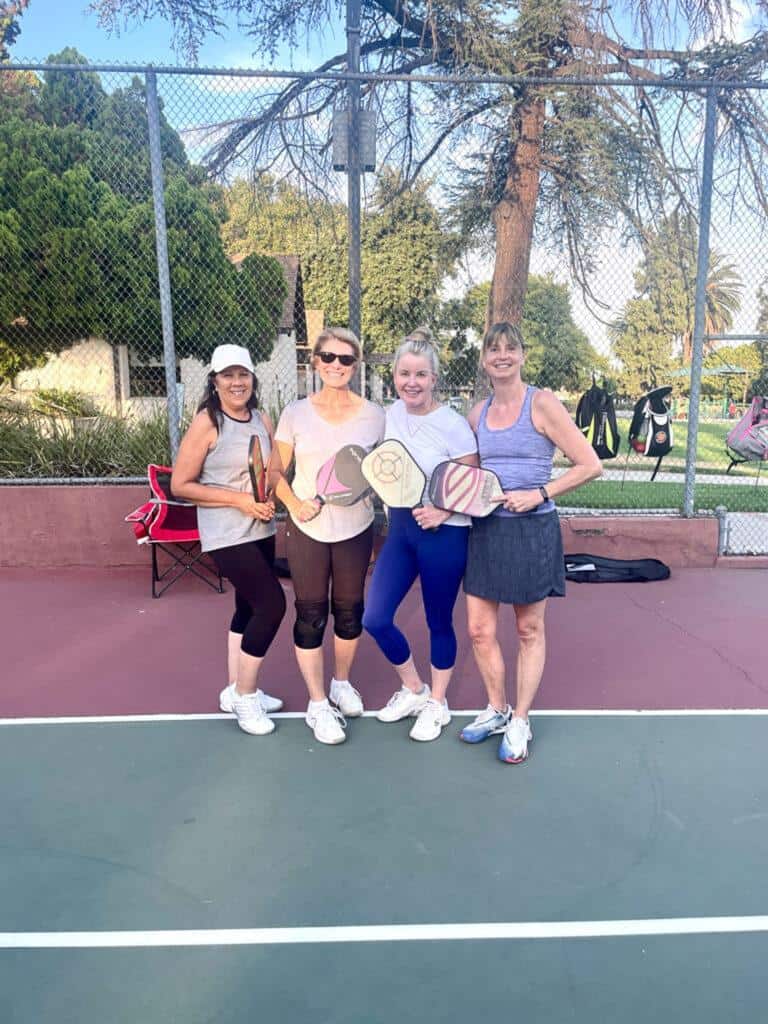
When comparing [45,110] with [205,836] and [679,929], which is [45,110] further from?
[679,929]

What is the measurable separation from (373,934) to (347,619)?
151 centimetres

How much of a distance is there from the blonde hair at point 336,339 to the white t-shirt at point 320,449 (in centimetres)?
25

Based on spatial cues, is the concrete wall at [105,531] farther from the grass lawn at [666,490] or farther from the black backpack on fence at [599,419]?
the black backpack on fence at [599,419]

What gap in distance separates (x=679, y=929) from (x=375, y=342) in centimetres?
663

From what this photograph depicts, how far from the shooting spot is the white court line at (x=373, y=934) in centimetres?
219

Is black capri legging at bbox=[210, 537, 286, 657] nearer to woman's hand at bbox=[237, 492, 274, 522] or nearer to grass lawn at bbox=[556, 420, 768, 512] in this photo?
woman's hand at bbox=[237, 492, 274, 522]

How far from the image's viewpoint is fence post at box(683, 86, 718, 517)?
6328mm

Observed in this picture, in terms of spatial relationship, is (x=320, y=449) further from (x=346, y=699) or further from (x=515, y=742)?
(x=515, y=742)

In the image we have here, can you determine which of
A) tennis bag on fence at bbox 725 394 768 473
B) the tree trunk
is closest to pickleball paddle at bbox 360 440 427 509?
the tree trunk

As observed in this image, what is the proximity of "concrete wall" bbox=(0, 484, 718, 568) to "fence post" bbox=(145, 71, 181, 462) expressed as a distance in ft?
2.74

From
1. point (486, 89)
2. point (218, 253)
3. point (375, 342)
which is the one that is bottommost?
point (375, 342)

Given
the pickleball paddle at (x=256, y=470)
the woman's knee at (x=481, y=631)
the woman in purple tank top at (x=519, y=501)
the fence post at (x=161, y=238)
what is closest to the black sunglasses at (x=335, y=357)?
the pickleball paddle at (x=256, y=470)

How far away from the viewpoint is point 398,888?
2.43m

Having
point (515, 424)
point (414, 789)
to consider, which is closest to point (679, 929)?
point (414, 789)
